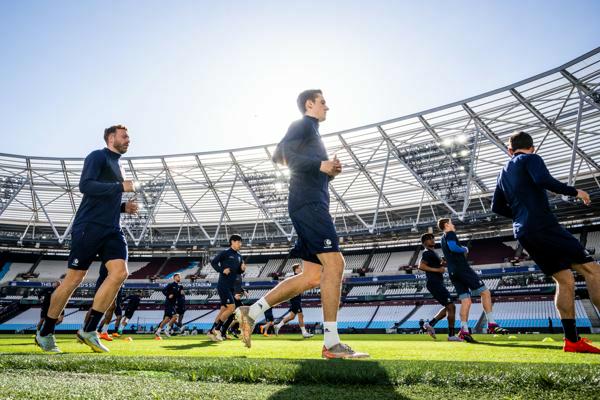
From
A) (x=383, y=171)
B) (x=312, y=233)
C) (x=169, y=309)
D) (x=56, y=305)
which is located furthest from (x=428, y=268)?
(x=383, y=171)

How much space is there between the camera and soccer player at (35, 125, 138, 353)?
183 inches

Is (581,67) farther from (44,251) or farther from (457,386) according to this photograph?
(44,251)

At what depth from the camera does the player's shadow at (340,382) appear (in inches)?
79.0

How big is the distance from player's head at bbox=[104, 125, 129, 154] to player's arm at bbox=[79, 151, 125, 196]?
26cm

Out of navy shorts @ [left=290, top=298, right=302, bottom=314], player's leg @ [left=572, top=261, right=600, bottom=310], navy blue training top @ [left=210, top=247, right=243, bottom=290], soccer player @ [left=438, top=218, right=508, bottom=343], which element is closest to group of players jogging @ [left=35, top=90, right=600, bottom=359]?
player's leg @ [left=572, top=261, right=600, bottom=310]

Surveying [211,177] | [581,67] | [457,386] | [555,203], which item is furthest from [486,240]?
[457,386]

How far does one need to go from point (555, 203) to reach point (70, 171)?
3214 cm

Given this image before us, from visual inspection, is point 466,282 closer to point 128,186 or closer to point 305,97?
point 305,97

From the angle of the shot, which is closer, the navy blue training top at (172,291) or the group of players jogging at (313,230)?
the group of players jogging at (313,230)

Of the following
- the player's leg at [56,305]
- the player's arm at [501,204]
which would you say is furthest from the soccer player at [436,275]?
the player's leg at [56,305]

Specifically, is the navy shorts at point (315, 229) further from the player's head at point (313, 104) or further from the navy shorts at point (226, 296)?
the navy shorts at point (226, 296)

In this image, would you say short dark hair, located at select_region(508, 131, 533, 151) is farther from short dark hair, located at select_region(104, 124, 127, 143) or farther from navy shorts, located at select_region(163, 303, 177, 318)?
navy shorts, located at select_region(163, 303, 177, 318)

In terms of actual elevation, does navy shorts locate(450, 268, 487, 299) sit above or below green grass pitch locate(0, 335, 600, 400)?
below

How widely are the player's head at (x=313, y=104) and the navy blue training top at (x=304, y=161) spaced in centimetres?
16
